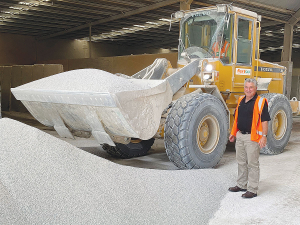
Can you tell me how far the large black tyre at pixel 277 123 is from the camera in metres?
6.65

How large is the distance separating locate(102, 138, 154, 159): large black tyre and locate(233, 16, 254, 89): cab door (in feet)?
6.74

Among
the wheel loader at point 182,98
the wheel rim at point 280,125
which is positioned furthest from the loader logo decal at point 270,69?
the wheel rim at point 280,125

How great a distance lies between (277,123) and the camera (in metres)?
6.98

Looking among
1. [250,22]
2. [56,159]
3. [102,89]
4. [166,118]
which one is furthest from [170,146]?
[250,22]

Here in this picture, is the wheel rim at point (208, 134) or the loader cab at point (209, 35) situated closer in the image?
the wheel rim at point (208, 134)

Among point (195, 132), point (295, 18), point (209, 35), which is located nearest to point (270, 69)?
point (209, 35)

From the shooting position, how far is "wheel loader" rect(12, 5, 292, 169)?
441 centimetres

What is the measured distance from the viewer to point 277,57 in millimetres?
29844

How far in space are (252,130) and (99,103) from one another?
1876 millimetres

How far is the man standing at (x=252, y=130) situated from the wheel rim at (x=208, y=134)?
972 mm

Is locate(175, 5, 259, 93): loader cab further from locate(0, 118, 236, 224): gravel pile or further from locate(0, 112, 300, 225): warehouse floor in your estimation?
locate(0, 118, 236, 224): gravel pile

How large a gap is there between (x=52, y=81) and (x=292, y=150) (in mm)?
5132

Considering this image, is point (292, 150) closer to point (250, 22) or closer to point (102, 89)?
point (250, 22)

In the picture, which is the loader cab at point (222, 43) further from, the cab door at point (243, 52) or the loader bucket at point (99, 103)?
the loader bucket at point (99, 103)
